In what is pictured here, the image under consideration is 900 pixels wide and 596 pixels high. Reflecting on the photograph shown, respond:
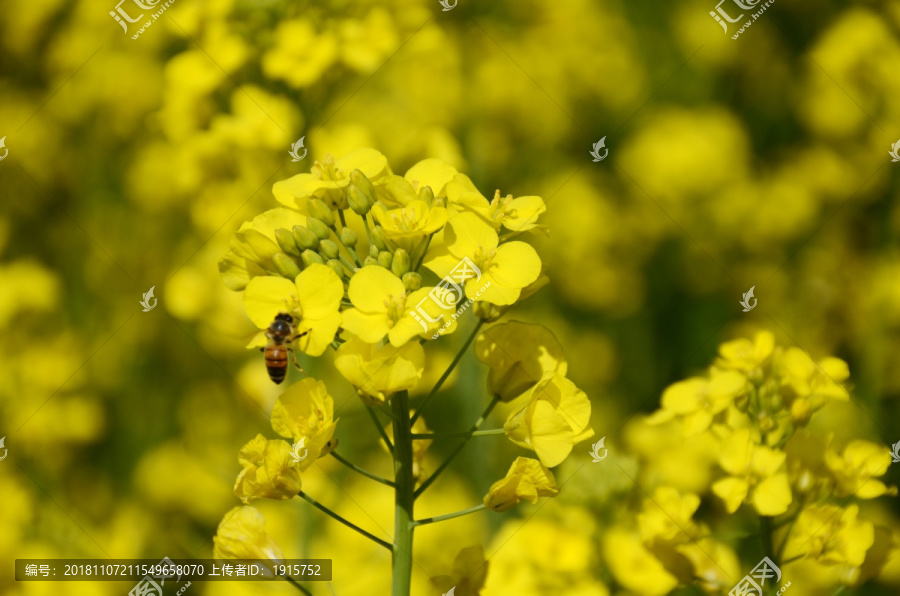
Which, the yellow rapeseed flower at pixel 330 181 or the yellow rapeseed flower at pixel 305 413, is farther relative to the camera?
the yellow rapeseed flower at pixel 330 181

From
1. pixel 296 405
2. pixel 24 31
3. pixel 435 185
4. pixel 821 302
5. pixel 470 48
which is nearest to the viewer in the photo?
pixel 296 405

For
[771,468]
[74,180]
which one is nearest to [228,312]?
[771,468]

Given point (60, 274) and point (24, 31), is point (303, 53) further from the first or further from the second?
point (24, 31)

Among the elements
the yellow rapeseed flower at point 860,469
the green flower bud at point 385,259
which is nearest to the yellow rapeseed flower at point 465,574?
the green flower bud at point 385,259

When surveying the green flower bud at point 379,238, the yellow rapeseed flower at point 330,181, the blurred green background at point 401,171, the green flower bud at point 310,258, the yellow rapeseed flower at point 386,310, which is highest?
the blurred green background at point 401,171

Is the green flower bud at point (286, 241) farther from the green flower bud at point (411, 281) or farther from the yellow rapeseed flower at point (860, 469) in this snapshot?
the yellow rapeseed flower at point (860, 469)

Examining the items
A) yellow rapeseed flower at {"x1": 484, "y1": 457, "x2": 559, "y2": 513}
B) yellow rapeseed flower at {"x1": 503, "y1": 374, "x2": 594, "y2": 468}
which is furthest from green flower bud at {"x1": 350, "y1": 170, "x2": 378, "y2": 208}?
yellow rapeseed flower at {"x1": 484, "y1": 457, "x2": 559, "y2": 513}
